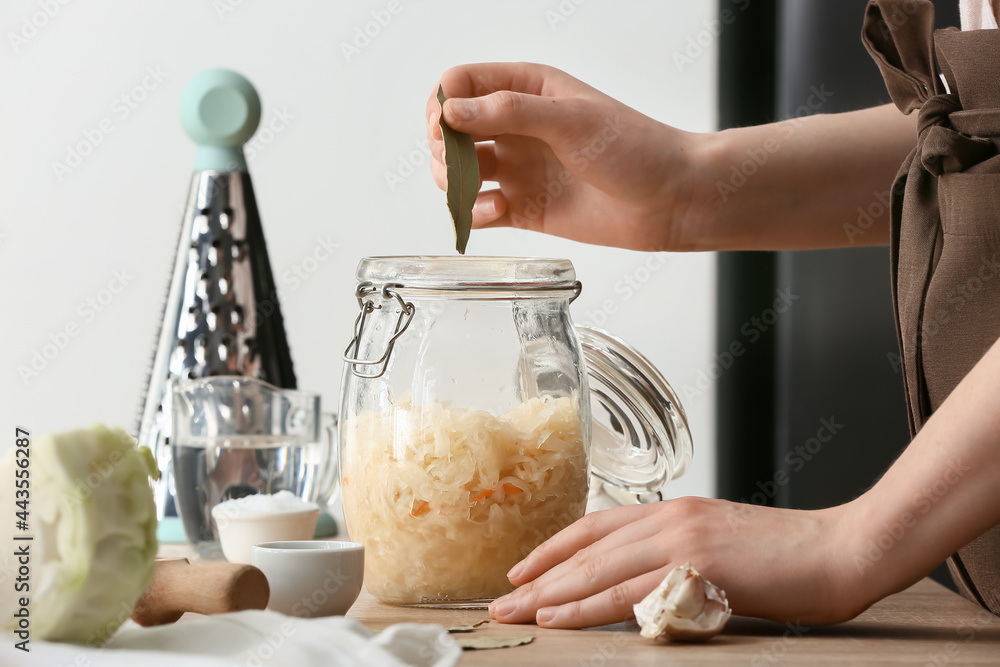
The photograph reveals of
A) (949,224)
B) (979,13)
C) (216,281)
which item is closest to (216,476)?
(216,281)

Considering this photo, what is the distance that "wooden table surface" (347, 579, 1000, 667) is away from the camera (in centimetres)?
46

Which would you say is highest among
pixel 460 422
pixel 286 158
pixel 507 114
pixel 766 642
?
pixel 286 158

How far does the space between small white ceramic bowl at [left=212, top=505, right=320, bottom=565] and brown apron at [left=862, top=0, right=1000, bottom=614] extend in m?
0.49

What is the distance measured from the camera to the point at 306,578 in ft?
1.79

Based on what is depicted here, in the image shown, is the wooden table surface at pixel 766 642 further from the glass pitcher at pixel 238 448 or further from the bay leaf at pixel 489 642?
the glass pitcher at pixel 238 448

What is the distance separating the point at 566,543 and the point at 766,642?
127 millimetres

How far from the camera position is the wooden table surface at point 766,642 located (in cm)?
46

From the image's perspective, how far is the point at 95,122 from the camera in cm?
163

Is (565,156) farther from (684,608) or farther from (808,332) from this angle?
(808,332)

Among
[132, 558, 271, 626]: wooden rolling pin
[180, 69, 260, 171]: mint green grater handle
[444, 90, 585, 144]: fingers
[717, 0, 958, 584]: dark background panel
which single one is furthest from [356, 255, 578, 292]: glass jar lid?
[717, 0, 958, 584]: dark background panel

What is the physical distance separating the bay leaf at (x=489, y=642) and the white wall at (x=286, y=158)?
1.19m

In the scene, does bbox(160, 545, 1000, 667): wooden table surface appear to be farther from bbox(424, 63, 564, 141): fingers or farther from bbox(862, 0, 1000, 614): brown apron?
bbox(424, 63, 564, 141): fingers

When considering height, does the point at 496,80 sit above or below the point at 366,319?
above

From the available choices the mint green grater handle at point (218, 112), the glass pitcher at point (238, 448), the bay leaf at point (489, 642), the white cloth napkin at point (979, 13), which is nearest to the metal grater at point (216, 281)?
the mint green grater handle at point (218, 112)
